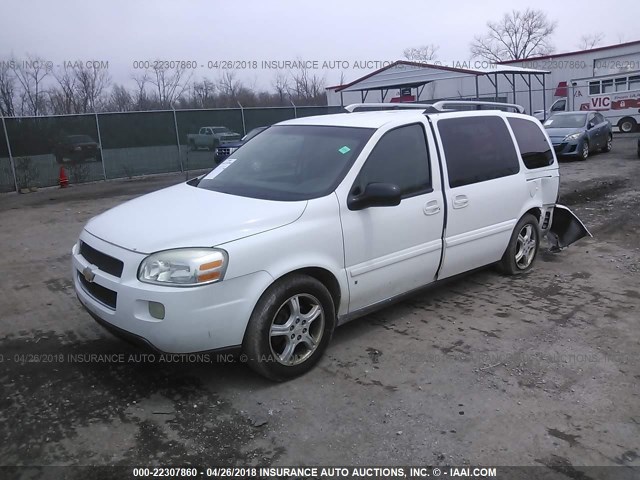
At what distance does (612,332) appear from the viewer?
443 cm

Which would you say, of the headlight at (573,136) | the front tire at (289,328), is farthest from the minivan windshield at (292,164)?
the headlight at (573,136)

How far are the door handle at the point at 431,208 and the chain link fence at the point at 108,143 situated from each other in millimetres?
14304

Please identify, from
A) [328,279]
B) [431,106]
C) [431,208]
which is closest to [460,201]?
[431,208]

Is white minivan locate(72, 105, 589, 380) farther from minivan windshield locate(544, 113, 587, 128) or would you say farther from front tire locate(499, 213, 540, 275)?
minivan windshield locate(544, 113, 587, 128)

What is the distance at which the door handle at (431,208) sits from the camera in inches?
176

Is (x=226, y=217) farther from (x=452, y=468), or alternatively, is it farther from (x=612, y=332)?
(x=612, y=332)

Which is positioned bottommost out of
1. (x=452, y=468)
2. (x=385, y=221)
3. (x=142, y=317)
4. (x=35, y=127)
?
(x=452, y=468)

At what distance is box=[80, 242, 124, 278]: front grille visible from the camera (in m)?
3.48

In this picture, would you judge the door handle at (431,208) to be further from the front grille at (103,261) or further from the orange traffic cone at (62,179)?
the orange traffic cone at (62,179)

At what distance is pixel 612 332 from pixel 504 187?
1648 mm

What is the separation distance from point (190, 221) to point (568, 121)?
1680 cm

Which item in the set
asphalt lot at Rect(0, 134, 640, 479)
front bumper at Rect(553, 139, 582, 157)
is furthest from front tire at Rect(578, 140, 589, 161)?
asphalt lot at Rect(0, 134, 640, 479)

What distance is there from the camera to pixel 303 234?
3.65m

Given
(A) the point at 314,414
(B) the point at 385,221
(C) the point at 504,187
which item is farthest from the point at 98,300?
(C) the point at 504,187
